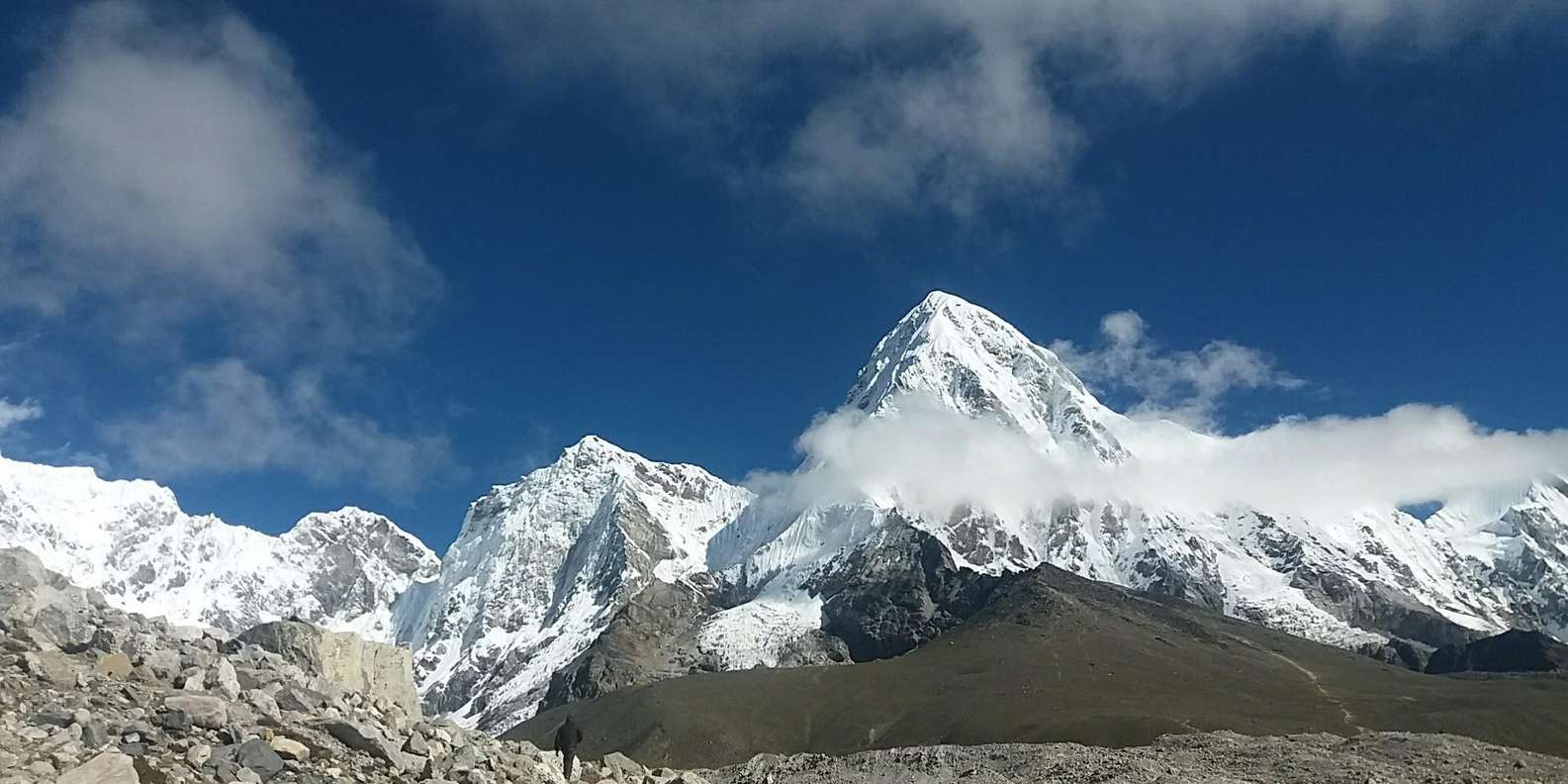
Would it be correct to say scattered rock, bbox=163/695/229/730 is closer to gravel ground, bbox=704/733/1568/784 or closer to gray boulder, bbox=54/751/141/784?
gray boulder, bbox=54/751/141/784

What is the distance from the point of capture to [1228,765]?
72250 mm

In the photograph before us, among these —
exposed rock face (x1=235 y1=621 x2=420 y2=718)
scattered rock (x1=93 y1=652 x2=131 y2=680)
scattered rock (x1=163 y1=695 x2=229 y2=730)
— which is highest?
exposed rock face (x1=235 y1=621 x2=420 y2=718)

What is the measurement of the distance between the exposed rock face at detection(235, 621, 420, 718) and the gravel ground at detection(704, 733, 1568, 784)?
64.9ft

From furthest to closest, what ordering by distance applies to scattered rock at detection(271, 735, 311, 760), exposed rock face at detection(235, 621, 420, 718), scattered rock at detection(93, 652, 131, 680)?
exposed rock face at detection(235, 621, 420, 718) < scattered rock at detection(93, 652, 131, 680) < scattered rock at detection(271, 735, 311, 760)

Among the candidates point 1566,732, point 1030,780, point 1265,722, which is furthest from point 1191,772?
point 1566,732

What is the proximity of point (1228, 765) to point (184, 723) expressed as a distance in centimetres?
6552

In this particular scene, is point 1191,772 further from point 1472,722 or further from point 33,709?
point 1472,722

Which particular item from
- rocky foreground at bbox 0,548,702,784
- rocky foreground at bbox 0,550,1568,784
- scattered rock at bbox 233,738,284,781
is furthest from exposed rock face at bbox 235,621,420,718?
scattered rock at bbox 233,738,284,781

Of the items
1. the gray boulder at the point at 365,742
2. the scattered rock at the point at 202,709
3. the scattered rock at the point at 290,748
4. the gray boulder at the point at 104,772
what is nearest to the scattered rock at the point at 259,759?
the scattered rock at the point at 290,748

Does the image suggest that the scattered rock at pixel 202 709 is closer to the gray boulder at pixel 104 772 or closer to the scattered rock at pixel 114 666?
the scattered rock at pixel 114 666

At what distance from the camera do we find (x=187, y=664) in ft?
97.6

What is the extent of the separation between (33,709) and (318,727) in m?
6.01

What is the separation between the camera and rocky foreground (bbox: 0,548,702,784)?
21609 millimetres

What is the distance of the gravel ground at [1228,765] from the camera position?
59.6 metres
